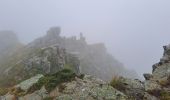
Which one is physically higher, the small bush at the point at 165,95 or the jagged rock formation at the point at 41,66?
the jagged rock formation at the point at 41,66

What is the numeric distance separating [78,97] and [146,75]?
42.1 feet

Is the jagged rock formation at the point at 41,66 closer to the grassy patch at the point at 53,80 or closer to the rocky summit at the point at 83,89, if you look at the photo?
the rocky summit at the point at 83,89

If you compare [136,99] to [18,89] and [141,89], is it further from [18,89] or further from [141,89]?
[18,89]

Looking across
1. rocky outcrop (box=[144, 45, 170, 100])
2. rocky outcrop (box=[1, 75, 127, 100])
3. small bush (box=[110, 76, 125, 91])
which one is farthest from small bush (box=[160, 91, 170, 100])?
rocky outcrop (box=[1, 75, 127, 100])

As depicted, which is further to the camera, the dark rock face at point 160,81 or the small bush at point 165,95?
the dark rock face at point 160,81

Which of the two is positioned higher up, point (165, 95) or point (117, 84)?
point (117, 84)

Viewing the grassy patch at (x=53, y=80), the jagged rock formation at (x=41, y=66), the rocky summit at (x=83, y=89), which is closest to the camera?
the rocky summit at (x=83, y=89)

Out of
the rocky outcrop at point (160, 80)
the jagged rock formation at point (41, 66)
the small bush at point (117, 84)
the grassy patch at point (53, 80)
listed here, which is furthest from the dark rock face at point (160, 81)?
the jagged rock formation at point (41, 66)

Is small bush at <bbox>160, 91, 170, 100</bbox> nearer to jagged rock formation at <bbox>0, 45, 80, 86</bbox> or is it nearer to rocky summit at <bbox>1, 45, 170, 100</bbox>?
rocky summit at <bbox>1, 45, 170, 100</bbox>

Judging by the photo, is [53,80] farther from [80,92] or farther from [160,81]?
[160,81]

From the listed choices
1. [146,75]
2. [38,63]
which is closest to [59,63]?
[38,63]

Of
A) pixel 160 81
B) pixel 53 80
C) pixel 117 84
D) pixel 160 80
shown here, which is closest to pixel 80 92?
pixel 53 80

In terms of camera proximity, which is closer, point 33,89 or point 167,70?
point 33,89

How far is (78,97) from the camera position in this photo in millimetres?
30125
